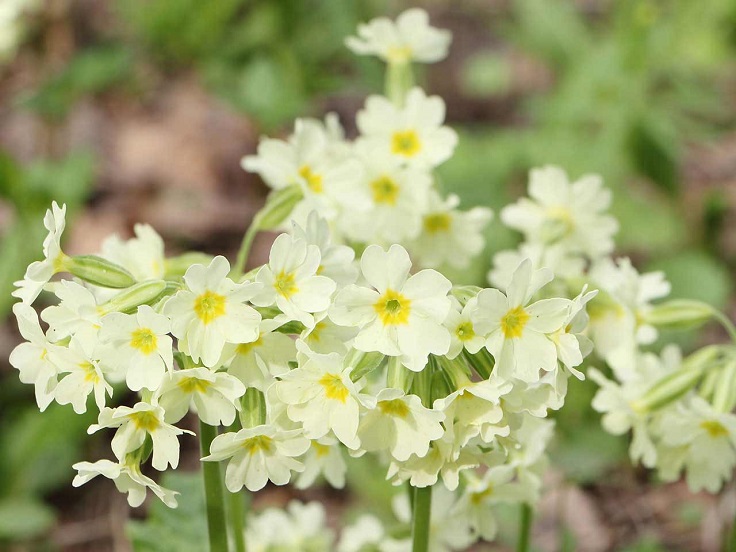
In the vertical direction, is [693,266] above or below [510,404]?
above

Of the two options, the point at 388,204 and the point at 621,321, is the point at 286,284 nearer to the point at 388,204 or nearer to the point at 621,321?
the point at 388,204

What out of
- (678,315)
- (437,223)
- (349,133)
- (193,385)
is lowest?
(193,385)

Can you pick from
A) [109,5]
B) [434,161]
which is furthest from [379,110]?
[109,5]

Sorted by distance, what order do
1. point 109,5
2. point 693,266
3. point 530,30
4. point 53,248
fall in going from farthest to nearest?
point 109,5 → point 530,30 → point 693,266 → point 53,248

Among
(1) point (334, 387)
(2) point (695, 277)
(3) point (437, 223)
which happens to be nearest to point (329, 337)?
(1) point (334, 387)

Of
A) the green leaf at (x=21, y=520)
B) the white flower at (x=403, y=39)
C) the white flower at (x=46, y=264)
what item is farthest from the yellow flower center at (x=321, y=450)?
the green leaf at (x=21, y=520)

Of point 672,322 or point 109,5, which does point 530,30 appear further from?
point 672,322

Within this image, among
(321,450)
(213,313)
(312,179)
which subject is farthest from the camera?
(312,179)
